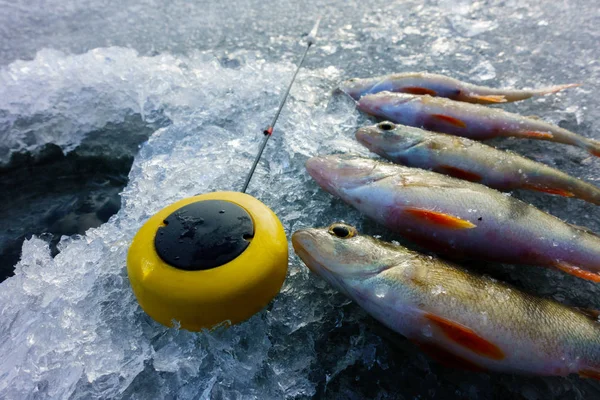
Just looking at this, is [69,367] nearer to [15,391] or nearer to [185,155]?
[15,391]

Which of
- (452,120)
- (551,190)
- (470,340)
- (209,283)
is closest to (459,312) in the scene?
(470,340)

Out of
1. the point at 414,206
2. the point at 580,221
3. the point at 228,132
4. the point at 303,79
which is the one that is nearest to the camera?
the point at 414,206

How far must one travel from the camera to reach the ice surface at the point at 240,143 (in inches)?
49.8

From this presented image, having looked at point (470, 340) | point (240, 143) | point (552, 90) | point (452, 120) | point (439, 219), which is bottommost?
point (240, 143)

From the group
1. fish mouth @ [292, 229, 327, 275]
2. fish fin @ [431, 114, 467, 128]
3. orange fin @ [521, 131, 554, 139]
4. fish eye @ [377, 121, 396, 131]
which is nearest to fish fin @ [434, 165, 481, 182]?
fish eye @ [377, 121, 396, 131]

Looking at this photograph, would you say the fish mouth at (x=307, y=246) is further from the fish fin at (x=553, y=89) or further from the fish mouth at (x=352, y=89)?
the fish fin at (x=553, y=89)

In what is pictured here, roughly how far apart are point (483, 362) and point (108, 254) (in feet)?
5.07

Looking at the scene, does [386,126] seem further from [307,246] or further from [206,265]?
[206,265]

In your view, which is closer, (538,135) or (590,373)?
(590,373)

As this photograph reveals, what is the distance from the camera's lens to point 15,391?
1.23 metres

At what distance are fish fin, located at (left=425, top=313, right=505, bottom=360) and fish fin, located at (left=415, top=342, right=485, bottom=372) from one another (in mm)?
61

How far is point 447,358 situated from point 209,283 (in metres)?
0.83

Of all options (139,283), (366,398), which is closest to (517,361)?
(366,398)

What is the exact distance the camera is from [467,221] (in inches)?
59.0
